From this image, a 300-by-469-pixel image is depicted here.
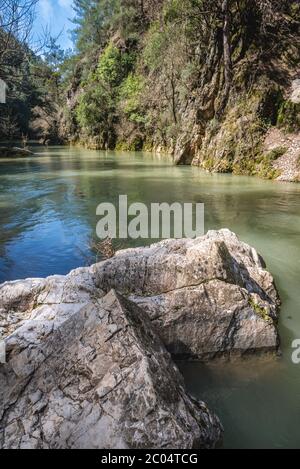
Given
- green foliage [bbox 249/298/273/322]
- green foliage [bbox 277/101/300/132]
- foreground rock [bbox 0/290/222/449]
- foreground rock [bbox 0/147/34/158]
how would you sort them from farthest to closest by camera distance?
foreground rock [bbox 0/147/34/158], green foliage [bbox 277/101/300/132], green foliage [bbox 249/298/273/322], foreground rock [bbox 0/290/222/449]

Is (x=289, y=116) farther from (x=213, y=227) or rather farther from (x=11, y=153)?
(x=11, y=153)

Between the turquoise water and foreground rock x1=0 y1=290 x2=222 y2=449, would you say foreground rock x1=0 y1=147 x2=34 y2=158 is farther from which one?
foreground rock x1=0 y1=290 x2=222 y2=449

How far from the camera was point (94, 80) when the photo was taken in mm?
38125

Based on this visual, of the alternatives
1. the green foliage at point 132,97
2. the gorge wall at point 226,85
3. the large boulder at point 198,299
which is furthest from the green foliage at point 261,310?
the green foliage at point 132,97

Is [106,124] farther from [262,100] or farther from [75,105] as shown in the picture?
[262,100]

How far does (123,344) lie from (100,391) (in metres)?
0.31

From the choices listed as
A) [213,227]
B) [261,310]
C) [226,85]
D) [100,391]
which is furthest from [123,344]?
[226,85]

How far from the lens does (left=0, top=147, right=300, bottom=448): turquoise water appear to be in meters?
2.81

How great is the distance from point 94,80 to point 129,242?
35307mm

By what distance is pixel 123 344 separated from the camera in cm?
240

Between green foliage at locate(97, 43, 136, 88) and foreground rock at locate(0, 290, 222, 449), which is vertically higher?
green foliage at locate(97, 43, 136, 88)

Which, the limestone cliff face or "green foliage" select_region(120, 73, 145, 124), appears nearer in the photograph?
the limestone cliff face

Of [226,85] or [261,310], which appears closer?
[261,310]

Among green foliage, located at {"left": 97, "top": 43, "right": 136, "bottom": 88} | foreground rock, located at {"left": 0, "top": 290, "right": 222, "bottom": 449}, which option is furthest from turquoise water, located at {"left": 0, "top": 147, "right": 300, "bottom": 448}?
green foliage, located at {"left": 97, "top": 43, "right": 136, "bottom": 88}
